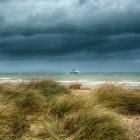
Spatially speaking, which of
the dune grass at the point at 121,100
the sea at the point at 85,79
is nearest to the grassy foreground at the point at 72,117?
the dune grass at the point at 121,100

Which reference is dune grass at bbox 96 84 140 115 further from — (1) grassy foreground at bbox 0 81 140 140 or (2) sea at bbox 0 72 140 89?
(2) sea at bbox 0 72 140 89

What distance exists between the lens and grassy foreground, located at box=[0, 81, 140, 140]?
5.43 meters

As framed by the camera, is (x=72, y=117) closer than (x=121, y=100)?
Yes

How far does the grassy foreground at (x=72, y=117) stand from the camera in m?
5.43

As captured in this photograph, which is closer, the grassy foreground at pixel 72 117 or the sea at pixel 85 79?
the grassy foreground at pixel 72 117

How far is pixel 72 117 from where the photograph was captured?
598 cm

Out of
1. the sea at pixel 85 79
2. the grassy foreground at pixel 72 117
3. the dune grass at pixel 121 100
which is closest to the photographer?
the grassy foreground at pixel 72 117

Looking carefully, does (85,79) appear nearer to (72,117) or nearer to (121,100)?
(121,100)

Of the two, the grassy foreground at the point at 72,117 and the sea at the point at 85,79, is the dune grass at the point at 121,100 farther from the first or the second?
the sea at the point at 85,79

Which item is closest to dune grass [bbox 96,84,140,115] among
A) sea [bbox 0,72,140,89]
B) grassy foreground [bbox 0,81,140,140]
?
grassy foreground [bbox 0,81,140,140]

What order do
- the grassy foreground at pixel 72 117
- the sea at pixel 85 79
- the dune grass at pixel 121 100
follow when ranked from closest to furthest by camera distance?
the grassy foreground at pixel 72 117, the dune grass at pixel 121 100, the sea at pixel 85 79

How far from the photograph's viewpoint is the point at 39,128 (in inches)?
225

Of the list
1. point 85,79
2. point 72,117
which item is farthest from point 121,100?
point 85,79

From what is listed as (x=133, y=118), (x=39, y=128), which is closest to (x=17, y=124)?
(x=39, y=128)
